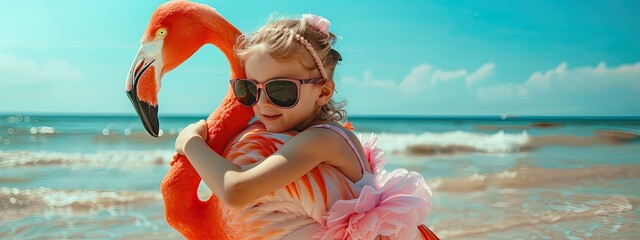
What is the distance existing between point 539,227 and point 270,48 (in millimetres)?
3937

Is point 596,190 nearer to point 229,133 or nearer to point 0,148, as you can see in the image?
point 229,133

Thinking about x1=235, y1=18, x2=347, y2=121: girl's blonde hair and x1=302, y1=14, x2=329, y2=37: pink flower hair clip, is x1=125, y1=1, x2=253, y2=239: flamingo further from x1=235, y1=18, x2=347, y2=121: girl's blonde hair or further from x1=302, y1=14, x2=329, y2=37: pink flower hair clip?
x1=302, y1=14, x2=329, y2=37: pink flower hair clip

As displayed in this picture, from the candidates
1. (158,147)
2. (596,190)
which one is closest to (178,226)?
(596,190)

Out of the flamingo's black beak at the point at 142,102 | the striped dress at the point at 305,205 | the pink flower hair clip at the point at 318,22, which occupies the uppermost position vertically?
the pink flower hair clip at the point at 318,22

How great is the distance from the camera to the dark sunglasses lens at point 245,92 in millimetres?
2082

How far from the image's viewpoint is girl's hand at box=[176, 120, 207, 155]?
6.82 feet

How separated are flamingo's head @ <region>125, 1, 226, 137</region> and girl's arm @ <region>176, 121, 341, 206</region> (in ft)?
0.93

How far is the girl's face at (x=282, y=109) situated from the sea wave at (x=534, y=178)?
5293mm

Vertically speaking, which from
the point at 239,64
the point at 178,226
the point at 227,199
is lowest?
the point at 178,226

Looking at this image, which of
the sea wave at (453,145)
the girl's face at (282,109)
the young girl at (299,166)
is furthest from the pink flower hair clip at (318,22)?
the sea wave at (453,145)

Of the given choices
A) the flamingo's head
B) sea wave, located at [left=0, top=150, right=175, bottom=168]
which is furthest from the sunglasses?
sea wave, located at [left=0, top=150, right=175, bottom=168]

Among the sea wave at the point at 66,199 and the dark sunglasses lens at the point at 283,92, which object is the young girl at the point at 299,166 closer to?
the dark sunglasses lens at the point at 283,92

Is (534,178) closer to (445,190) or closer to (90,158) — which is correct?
(445,190)

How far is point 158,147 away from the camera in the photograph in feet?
43.2
